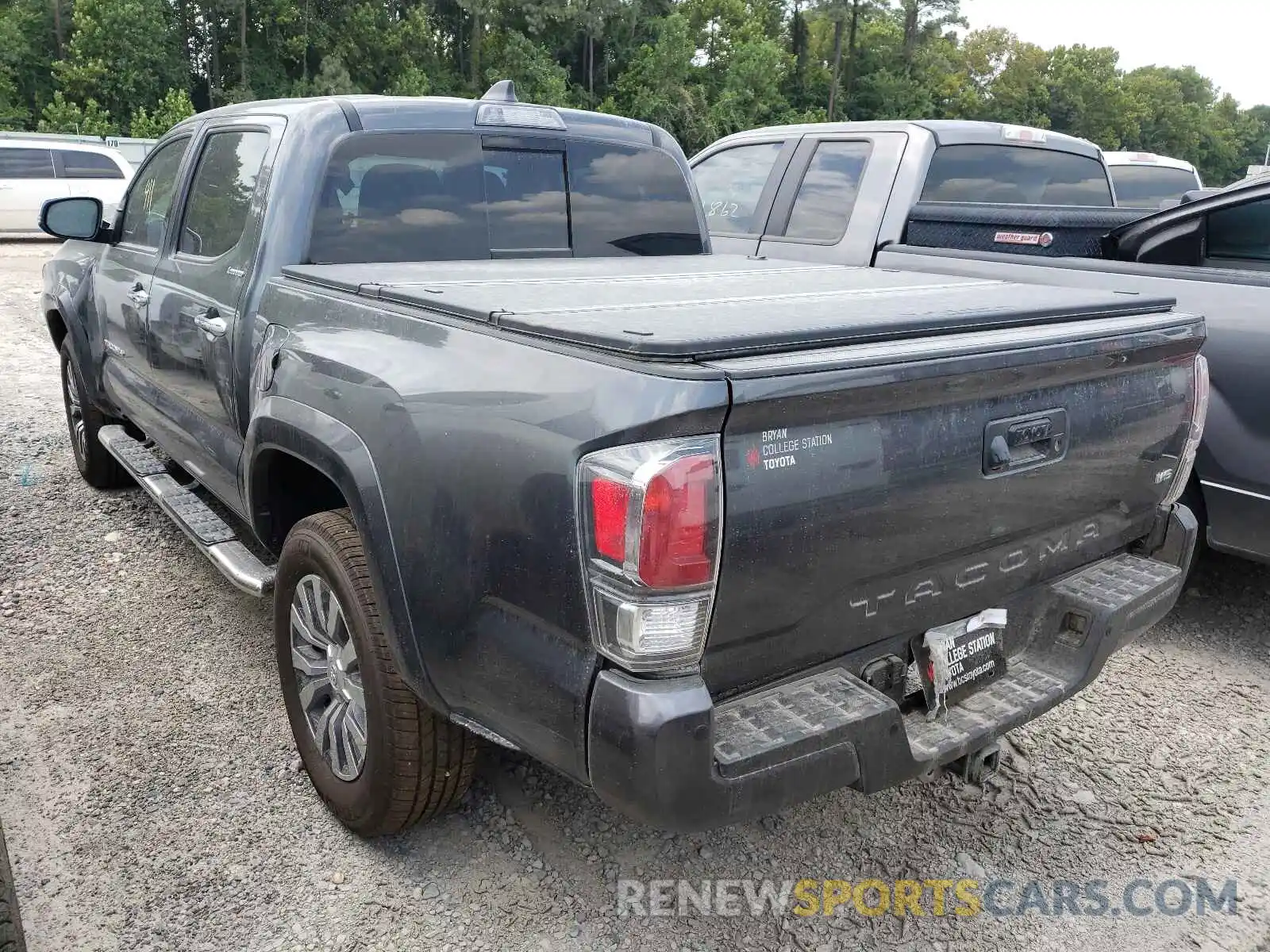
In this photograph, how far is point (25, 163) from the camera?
17.0 meters

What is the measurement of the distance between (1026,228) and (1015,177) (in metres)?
1.27

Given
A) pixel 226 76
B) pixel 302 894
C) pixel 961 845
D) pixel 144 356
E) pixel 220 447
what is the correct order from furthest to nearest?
pixel 226 76
pixel 144 356
pixel 220 447
pixel 961 845
pixel 302 894

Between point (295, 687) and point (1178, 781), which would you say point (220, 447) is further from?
point (1178, 781)

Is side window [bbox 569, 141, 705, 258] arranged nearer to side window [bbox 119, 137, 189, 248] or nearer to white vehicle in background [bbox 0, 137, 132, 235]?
side window [bbox 119, 137, 189, 248]

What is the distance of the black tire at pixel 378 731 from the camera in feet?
8.09

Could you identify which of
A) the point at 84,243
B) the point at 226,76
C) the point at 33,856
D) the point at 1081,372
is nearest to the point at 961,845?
the point at 1081,372

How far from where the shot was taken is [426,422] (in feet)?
7.34

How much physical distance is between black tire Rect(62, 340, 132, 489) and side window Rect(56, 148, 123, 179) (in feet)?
46.6

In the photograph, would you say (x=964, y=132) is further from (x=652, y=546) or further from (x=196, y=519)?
(x=652, y=546)

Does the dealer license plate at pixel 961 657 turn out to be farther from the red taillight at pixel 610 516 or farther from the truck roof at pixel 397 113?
the truck roof at pixel 397 113

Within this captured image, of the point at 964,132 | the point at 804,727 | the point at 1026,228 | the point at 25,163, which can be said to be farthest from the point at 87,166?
the point at 804,727

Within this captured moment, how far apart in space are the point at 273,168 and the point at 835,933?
2.82 metres

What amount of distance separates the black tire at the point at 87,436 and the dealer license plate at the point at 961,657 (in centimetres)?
439

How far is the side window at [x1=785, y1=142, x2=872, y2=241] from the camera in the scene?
18.2ft
